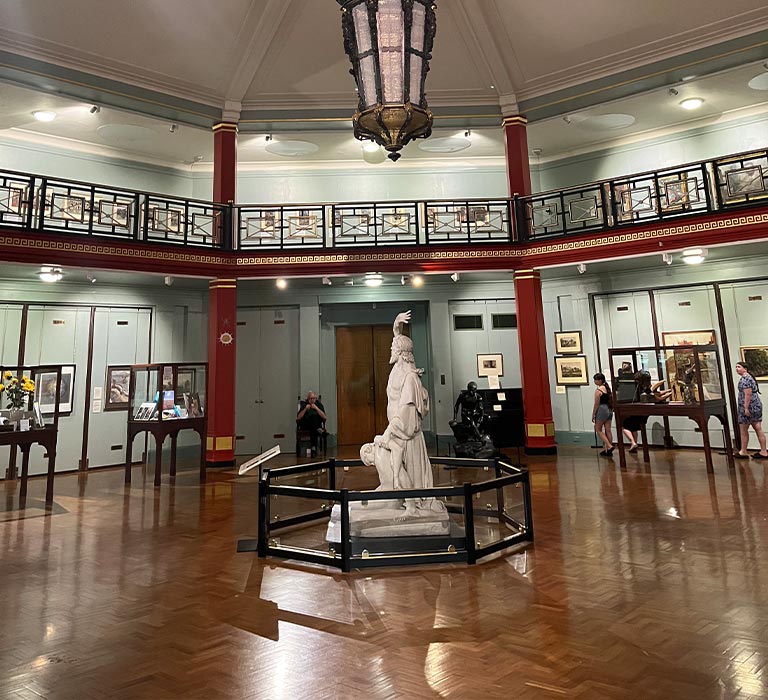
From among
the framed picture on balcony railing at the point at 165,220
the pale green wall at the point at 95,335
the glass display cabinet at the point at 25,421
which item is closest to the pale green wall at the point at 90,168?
the framed picture on balcony railing at the point at 165,220

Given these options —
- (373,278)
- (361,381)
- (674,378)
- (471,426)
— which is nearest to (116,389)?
(361,381)

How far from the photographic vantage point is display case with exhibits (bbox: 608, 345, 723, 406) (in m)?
9.47

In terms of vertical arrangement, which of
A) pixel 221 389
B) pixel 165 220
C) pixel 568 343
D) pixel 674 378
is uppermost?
pixel 165 220

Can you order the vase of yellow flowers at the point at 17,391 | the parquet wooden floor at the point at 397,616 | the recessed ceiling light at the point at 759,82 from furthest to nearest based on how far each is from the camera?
the recessed ceiling light at the point at 759,82, the vase of yellow flowers at the point at 17,391, the parquet wooden floor at the point at 397,616

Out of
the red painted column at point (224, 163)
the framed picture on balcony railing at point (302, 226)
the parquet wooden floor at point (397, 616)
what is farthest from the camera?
the framed picture on balcony railing at point (302, 226)

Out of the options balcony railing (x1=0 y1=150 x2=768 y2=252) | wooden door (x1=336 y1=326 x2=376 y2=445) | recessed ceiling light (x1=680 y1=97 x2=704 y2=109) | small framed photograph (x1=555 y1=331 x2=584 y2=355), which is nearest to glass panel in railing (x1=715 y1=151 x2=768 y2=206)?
balcony railing (x1=0 y1=150 x2=768 y2=252)

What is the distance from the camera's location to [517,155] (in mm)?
12031

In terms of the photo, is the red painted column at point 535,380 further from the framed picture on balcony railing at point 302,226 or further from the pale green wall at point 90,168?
the pale green wall at point 90,168

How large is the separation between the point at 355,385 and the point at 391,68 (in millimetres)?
10191

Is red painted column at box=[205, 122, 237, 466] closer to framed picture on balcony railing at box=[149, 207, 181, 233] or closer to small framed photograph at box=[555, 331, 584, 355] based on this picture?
framed picture on balcony railing at box=[149, 207, 181, 233]

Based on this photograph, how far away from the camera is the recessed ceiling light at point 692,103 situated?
457 inches

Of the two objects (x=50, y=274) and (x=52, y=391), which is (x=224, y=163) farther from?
(x=52, y=391)

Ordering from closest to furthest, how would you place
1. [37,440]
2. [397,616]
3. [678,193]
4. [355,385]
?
[397,616], [37,440], [678,193], [355,385]

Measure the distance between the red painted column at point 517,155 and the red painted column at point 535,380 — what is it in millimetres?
2391
